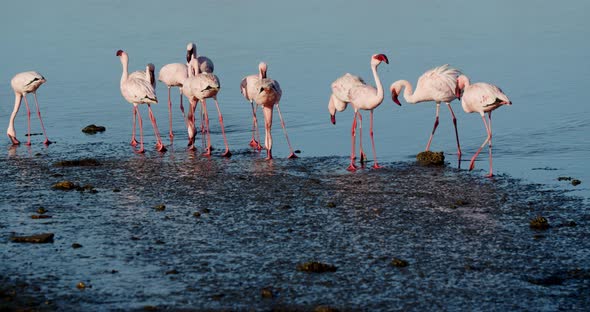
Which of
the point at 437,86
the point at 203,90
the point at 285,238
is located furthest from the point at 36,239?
the point at 437,86

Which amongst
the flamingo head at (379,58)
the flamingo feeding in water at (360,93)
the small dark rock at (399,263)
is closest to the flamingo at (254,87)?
the flamingo feeding in water at (360,93)

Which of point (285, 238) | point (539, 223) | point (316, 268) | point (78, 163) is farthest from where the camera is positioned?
point (78, 163)

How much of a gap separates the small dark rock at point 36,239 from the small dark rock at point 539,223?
519cm

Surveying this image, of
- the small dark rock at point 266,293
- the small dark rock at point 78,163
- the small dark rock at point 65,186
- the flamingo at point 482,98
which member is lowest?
the small dark rock at point 266,293

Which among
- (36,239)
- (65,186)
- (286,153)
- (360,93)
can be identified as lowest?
(36,239)

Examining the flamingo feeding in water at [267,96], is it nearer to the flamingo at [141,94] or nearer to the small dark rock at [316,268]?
the flamingo at [141,94]

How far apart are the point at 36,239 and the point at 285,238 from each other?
2.61 m

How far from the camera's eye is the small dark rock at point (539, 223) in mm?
11195

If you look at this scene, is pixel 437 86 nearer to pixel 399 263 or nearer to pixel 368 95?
pixel 368 95

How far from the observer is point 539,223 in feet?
36.8

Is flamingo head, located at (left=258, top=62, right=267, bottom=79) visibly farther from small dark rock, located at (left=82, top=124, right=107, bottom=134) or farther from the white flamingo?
small dark rock, located at (left=82, top=124, right=107, bottom=134)

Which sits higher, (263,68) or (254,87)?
(263,68)

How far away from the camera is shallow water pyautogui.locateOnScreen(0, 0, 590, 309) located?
9.72 meters

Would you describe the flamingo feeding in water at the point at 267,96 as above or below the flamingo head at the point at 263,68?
below
